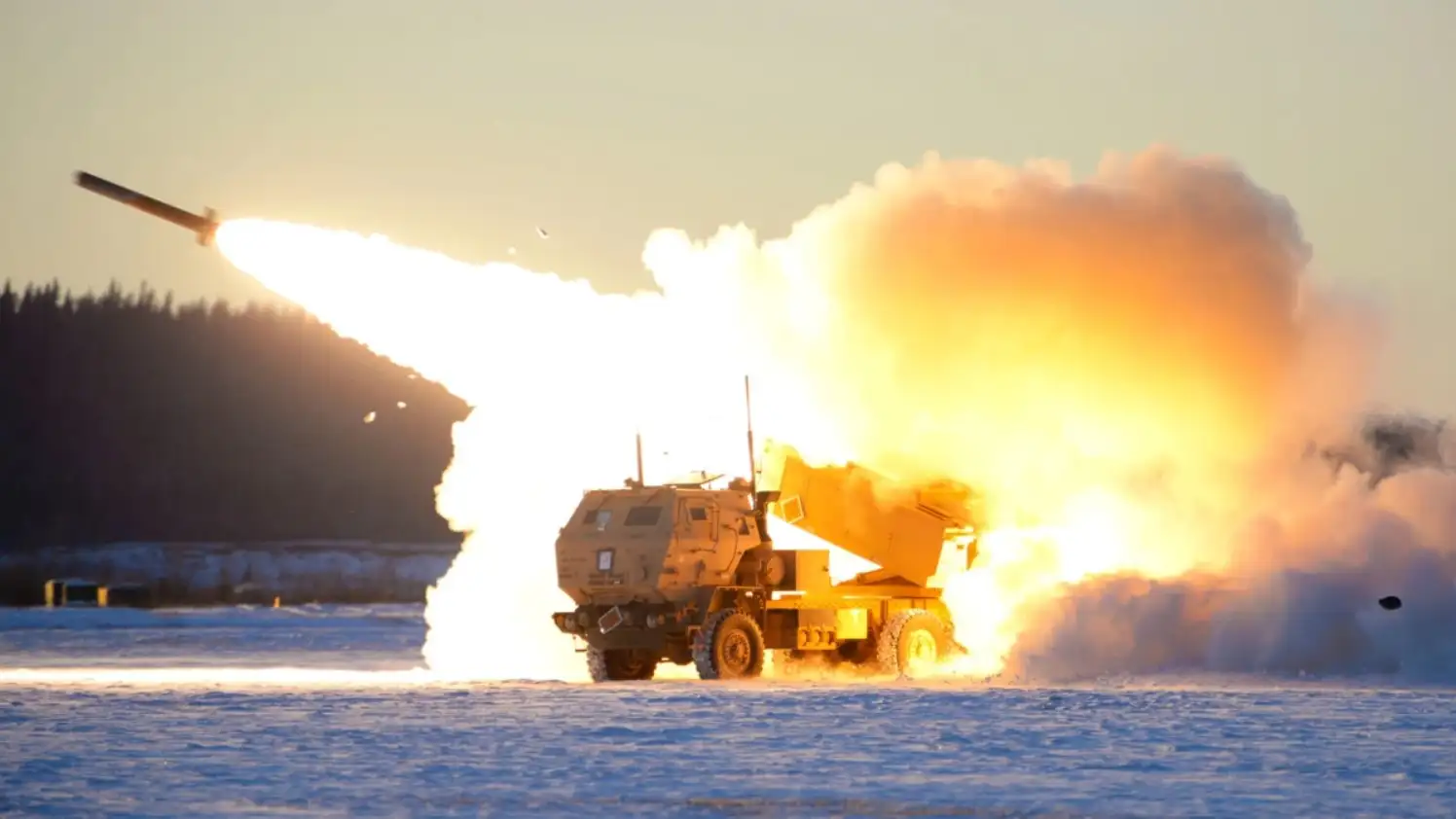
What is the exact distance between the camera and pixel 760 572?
34.0 metres

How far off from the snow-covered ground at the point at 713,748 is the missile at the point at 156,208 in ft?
20.7

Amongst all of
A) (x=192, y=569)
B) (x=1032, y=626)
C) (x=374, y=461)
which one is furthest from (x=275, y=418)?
(x=1032, y=626)

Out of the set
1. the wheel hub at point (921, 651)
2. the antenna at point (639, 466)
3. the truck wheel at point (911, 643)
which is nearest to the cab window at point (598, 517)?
the antenna at point (639, 466)

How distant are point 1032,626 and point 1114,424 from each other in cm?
434

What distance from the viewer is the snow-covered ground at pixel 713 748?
19219 millimetres

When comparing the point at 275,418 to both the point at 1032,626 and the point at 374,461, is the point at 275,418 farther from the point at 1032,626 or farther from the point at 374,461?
the point at 1032,626

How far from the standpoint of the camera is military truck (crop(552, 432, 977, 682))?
33.5 metres

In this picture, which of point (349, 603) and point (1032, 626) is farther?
point (349, 603)

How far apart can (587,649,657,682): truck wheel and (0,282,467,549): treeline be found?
250ft

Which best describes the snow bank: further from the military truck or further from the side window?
the side window

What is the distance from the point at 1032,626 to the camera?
3388cm

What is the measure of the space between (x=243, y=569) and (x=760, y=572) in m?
68.9

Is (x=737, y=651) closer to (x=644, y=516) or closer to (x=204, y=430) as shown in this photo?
(x=644, y=516)

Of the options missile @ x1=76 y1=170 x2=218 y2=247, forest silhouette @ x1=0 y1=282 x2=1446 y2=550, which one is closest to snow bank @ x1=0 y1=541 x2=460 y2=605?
forest silhouette @ x1=0 y1=282 x2=1446 y2=550
